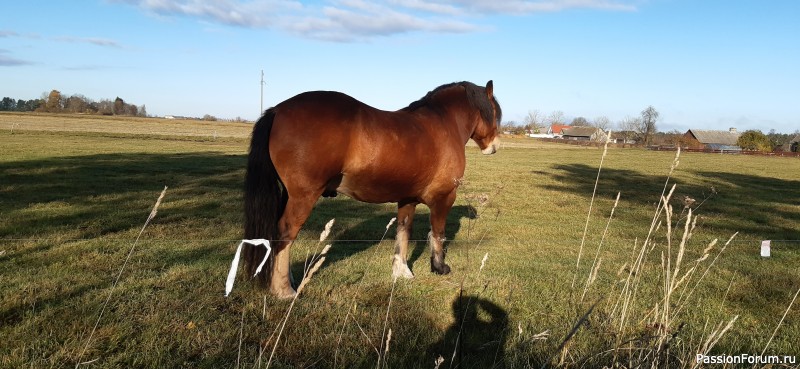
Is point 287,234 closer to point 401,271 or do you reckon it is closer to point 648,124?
point 401,271

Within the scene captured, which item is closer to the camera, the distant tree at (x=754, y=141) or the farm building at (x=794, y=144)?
the distant tree at (x=754, y=141)

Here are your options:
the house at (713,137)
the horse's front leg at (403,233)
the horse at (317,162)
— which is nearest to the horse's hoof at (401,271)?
the horse's front leg at (403,233)

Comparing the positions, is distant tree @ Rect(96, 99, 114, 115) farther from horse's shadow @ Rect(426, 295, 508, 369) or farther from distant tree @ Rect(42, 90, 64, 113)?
horse's shadow @ Rect(426, 295, 508, 369)

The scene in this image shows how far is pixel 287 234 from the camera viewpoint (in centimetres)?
458

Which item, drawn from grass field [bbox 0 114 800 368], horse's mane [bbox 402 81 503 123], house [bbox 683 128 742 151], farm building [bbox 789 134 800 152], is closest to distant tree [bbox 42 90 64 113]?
grass field [bbox 0 114 800 368]

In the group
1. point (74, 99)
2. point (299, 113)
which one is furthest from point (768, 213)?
point (74, 99)

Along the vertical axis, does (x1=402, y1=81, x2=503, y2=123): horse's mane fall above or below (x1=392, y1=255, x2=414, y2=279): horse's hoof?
above

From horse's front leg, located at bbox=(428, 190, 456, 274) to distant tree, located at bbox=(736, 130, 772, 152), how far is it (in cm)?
10007

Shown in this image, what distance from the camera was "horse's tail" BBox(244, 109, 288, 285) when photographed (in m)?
4.51

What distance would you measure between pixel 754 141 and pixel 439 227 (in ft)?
338

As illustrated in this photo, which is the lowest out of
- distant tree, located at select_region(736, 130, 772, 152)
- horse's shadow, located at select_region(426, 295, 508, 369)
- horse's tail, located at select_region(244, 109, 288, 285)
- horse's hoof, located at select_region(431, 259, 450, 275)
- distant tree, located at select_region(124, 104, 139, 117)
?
horse's shadow, located at select_region(426, 295, 508, 369)

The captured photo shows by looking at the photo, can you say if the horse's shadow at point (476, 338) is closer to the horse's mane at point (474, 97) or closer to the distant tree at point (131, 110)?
the horse's mane at point (474, 97)

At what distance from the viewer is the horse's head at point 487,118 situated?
20.4 feet

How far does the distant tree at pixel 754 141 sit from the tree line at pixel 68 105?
144 metres
